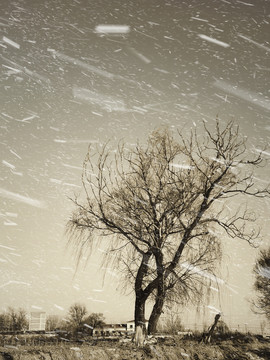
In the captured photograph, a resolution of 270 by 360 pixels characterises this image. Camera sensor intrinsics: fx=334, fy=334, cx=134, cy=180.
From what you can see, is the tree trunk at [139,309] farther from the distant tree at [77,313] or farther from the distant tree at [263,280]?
the distant tree at [77,313]

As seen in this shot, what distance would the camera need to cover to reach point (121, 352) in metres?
6.20

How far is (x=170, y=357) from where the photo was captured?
21.9 feet

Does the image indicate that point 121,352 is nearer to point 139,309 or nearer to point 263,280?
point 139,309

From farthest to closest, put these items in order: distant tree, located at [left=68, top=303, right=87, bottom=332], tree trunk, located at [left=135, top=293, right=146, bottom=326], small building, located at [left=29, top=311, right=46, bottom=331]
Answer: distant tree, located at [left=68, top=303, right=87, bottom=332]
small building, located at [left=29, top=311, right=46, bottom=331]
tree trunk, located at [left=135, top=293, right=146, bottom=326]

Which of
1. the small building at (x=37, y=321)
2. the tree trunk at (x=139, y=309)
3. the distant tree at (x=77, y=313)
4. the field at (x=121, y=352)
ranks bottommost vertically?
the distant tree at (x=77, y=313)

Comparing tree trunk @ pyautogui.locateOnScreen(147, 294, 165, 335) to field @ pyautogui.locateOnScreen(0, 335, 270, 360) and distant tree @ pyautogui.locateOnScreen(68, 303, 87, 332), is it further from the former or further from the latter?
distant tree @ pyautogui.locateOnScreen(68, 303, 87, 332)

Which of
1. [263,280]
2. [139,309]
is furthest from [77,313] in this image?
[139,309]

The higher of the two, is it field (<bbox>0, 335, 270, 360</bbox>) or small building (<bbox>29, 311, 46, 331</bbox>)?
field (<bbox>0, 335, 270, 360</bbox>)

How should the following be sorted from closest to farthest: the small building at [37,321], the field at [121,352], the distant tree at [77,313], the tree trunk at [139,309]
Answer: the field at [121,352] < the tree trunk at [139,309] < the small building at [37,321] < the distant tree at [77,313]

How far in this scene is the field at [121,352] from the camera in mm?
5086

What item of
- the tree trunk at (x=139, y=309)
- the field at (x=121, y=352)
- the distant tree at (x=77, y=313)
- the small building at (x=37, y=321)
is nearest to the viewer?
the field at (x=121, y=352)

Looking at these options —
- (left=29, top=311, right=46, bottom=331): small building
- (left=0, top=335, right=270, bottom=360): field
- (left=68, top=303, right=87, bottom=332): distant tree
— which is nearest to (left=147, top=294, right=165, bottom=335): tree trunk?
(left=0, top=335, right=270, bottom=360): field

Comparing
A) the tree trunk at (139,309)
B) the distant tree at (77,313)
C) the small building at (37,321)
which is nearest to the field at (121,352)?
the tree trunk at (139,309)

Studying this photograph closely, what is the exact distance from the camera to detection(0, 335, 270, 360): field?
5.09 meters
